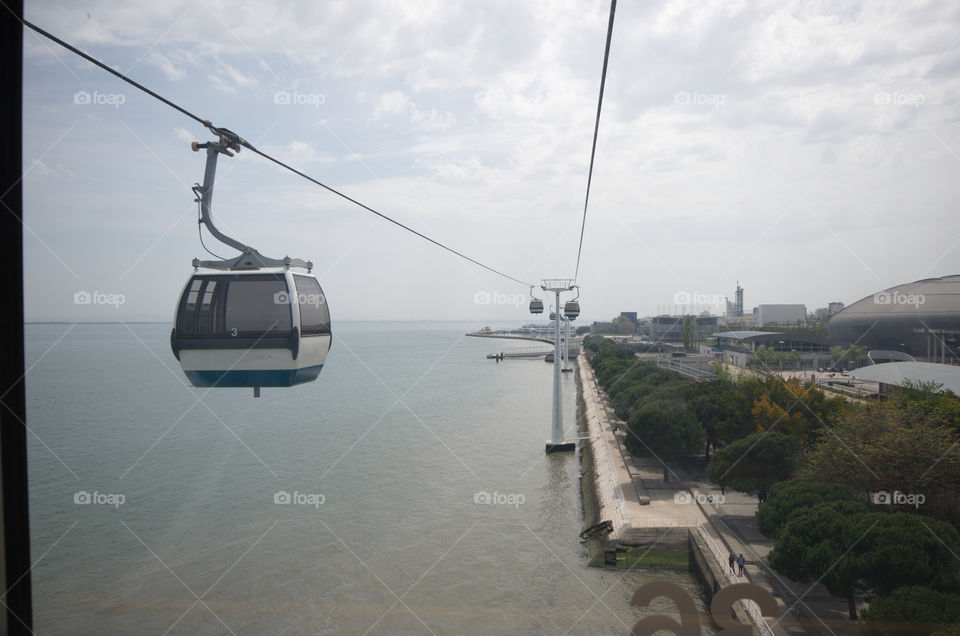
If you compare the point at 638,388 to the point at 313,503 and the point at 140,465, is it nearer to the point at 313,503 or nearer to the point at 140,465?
the point at 313,503

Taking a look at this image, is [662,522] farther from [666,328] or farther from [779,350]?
[666,328]

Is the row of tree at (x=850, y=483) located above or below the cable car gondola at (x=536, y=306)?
below

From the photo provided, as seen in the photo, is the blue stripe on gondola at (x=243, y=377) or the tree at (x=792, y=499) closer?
the blue stripe on gondola at (x=243, y=377)

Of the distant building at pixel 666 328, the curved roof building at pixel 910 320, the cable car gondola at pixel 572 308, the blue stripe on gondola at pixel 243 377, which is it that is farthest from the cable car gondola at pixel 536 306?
the distant building at pixel 666 328

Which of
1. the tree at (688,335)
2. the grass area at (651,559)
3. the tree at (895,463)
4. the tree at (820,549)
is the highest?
the tree at (688,335)

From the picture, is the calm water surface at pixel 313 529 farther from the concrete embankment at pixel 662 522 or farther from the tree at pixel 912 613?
the tree at pixel 912 613
